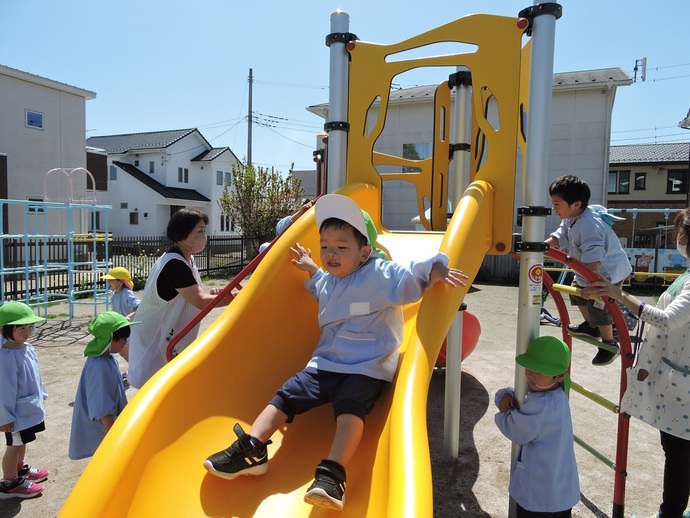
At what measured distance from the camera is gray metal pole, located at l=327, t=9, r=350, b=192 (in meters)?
3.40

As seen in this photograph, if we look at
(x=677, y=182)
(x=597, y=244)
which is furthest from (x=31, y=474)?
(x=677, y=182)

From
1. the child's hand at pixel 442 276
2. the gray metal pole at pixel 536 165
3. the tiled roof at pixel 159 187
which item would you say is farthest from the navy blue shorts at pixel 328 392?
the tiled roof at pixel 159 187

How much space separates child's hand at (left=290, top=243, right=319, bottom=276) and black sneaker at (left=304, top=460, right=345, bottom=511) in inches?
40.7

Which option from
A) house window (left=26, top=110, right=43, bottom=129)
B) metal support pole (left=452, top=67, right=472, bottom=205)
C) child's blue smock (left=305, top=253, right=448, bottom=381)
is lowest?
child's blue smock (left=305, top=253, right=448, bottom=381)

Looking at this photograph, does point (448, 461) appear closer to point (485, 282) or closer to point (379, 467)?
point (379, 467)

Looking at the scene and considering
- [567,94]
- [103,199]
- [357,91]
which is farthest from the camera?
[103,199]

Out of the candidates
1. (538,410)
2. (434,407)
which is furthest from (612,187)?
(538,410)

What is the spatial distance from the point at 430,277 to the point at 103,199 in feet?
105

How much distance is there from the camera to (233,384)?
86.1 inches

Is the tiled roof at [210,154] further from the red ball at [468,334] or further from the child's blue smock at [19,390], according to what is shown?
the child's blue smock at [19,390]

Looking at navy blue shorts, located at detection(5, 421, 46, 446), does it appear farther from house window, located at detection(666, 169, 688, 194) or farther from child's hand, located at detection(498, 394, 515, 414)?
house window, located at detection(666, 169, 688, 194)

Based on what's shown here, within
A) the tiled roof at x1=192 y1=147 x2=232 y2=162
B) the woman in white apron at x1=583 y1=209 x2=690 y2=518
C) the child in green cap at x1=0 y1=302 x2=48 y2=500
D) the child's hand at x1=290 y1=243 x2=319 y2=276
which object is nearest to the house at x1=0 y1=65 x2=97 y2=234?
the tiled roof at x1=192 y1=147 x2=232 y2=162

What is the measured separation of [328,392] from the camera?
1.97 m

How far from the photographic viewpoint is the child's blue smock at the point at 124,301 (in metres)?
5.18
